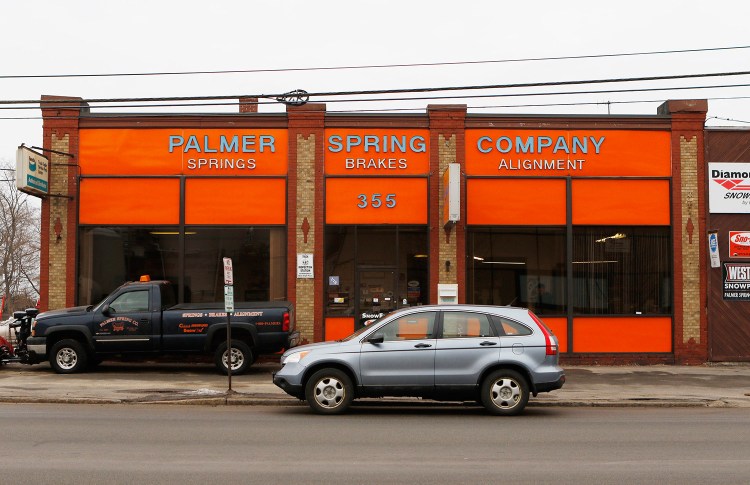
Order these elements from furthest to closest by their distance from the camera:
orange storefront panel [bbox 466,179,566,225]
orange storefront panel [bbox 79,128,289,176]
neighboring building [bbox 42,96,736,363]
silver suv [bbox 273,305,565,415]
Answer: orange storefront panel [bbox 466,179,566,225], orange storefront panel [bbox 79,128,289,176], neighboring building [bbox 42,96,736,363], silver suv [bbox 273,305,565,415]

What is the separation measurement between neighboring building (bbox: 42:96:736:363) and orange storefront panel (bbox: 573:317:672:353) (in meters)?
0.04

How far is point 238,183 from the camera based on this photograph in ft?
64.7

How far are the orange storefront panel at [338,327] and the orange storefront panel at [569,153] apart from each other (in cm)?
490

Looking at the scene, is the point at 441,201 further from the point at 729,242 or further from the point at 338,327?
the point at 729,242

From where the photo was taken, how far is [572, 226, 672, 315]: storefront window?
64.6 feet

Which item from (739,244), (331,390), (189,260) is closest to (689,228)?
(739,244)

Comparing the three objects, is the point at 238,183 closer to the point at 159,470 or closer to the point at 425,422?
the point at 425,422

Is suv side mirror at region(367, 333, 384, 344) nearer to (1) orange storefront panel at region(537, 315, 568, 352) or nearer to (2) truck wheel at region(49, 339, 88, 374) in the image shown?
(2) truck wheel at region(49, 339, 88, 374)

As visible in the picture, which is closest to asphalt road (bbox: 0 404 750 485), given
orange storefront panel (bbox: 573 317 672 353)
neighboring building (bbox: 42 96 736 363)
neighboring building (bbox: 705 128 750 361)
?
orange storefront panel (bbox: 573 317 672 353)

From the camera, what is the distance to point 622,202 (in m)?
19.8

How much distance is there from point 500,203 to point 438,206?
1.58 m

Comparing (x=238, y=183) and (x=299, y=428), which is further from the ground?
(x=238, y=183)

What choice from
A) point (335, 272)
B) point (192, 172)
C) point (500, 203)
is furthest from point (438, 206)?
point (192, 172)

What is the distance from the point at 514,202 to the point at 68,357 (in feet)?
36.6
